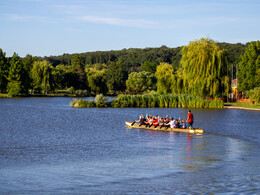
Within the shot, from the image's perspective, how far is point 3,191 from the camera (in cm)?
1591

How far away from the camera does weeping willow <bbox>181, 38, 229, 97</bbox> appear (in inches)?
2554

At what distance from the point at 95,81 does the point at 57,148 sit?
107659 mm

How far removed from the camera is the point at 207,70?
6506 centimetres

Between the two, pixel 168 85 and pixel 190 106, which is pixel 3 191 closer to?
pixel 190 106

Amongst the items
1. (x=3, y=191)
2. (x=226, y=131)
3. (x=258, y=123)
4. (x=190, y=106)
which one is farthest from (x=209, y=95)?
(x=3, y=191)

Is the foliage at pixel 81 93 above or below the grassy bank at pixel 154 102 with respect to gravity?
above

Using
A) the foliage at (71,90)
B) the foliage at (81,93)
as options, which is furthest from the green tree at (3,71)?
the foliage at (81,93)

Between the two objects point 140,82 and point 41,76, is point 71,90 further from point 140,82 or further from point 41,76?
point 140,82

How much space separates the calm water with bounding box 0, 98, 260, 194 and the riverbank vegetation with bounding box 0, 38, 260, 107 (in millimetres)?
30551

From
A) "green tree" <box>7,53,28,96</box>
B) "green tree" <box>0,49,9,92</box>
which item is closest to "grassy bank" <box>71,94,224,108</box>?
"green tree" <box>7,53,28,96</box>

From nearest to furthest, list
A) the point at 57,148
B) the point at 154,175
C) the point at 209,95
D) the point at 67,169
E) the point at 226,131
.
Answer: the point at 154,175 < the point at 67,169 < the point at 57,148 < the point at 226,131 < the point at 209,95

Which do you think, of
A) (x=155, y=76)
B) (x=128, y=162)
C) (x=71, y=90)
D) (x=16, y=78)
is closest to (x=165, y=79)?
(x=155, y=76)

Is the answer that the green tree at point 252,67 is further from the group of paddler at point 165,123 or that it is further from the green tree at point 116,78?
the green tree at point 116,78

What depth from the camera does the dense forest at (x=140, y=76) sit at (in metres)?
65.4
